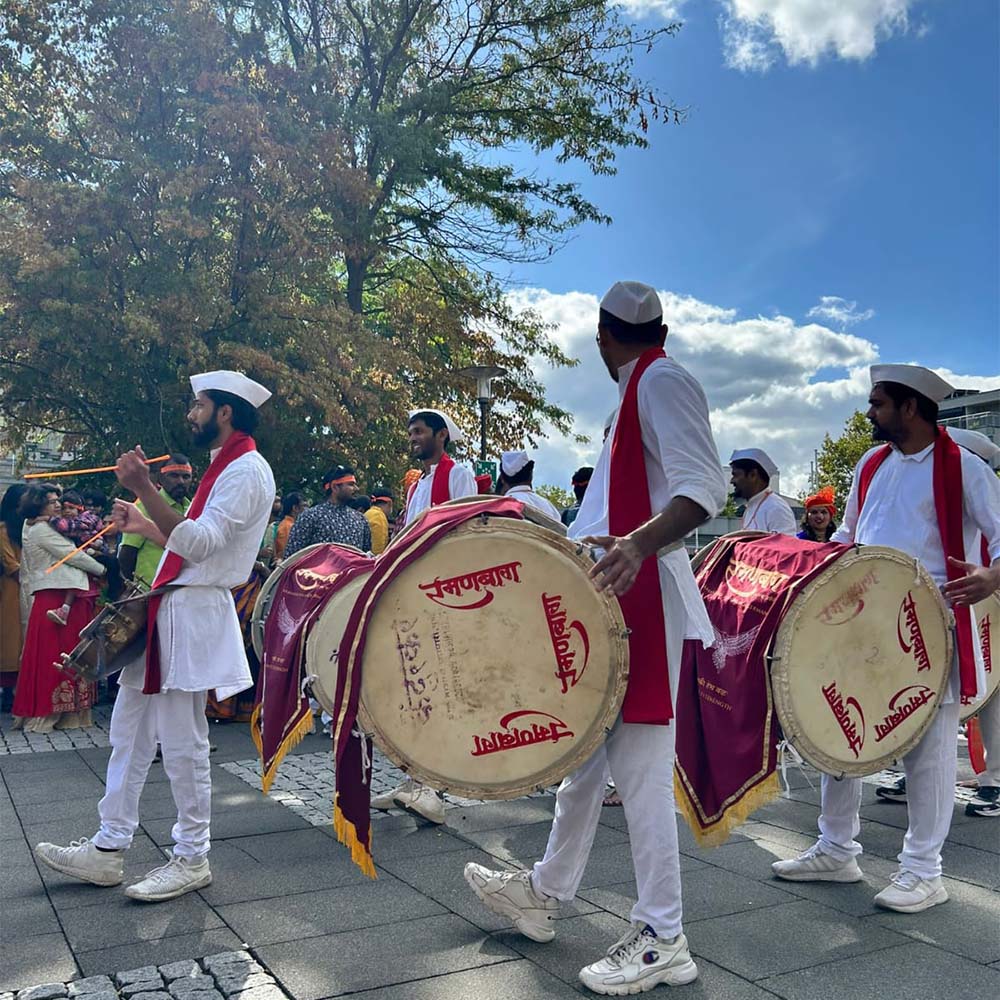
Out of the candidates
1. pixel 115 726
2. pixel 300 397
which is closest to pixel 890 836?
pixel 115 726

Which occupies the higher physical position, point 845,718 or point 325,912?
point 845,718

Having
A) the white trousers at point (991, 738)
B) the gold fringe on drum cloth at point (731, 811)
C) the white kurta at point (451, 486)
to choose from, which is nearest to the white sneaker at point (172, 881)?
the gold fringe on drum cloth at point (731, 811)

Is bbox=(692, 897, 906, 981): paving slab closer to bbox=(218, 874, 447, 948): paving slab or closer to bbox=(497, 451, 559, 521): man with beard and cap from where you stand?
bbox=(218, 874, 447, 948): paving slab

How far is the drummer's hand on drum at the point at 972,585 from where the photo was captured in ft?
12.2

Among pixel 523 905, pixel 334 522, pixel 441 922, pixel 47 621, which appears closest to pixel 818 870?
pixel 523 905

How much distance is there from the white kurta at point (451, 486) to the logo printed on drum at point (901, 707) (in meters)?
2.40

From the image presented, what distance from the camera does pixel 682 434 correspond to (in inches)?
114

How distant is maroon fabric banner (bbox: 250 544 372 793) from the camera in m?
4.78

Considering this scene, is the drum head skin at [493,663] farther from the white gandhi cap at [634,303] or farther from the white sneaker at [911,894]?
the white sneaker at [911,894]

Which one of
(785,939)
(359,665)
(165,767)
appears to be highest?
(359,665)

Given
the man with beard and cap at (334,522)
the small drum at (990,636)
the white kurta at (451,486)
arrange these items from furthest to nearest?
the man with beard and cap at (334,522) → the white kurta at (451,486) → the small drum at (990,636)

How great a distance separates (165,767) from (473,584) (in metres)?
1.70

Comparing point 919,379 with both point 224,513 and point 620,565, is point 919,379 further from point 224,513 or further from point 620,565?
point 224,513

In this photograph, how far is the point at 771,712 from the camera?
11.8 feet
